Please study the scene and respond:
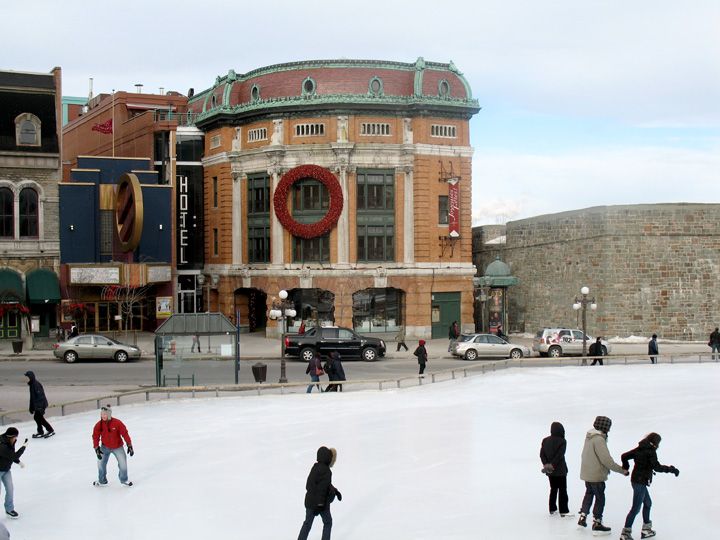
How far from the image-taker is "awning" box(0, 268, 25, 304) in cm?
4459

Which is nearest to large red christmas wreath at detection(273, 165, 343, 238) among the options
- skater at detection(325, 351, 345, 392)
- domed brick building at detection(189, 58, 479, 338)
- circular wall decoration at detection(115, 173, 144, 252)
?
domed brick building at detection(189, 58, 479, 338)

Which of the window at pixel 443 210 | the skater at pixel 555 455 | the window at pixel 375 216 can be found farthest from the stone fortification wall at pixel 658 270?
the skater at pixel 555 455

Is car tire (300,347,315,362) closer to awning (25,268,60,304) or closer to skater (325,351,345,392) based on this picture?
skater (325,351,345,392)

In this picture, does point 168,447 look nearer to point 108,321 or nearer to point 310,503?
point 310,503

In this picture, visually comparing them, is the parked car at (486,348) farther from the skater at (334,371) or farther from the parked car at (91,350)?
the parked car at (91,350)

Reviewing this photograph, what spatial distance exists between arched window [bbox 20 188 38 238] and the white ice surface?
25.3m

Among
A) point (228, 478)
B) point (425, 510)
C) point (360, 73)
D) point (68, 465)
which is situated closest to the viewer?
point (425, 510)

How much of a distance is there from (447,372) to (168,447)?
11.8m

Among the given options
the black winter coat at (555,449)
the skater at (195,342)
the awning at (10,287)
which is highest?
the awning at (10,287)

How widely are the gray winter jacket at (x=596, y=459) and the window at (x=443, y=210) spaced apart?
37096 mm

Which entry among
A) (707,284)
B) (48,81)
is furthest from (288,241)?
(707,284)

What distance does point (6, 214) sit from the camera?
45750 mm

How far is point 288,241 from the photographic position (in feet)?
163

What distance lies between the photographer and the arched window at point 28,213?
4631 cm
